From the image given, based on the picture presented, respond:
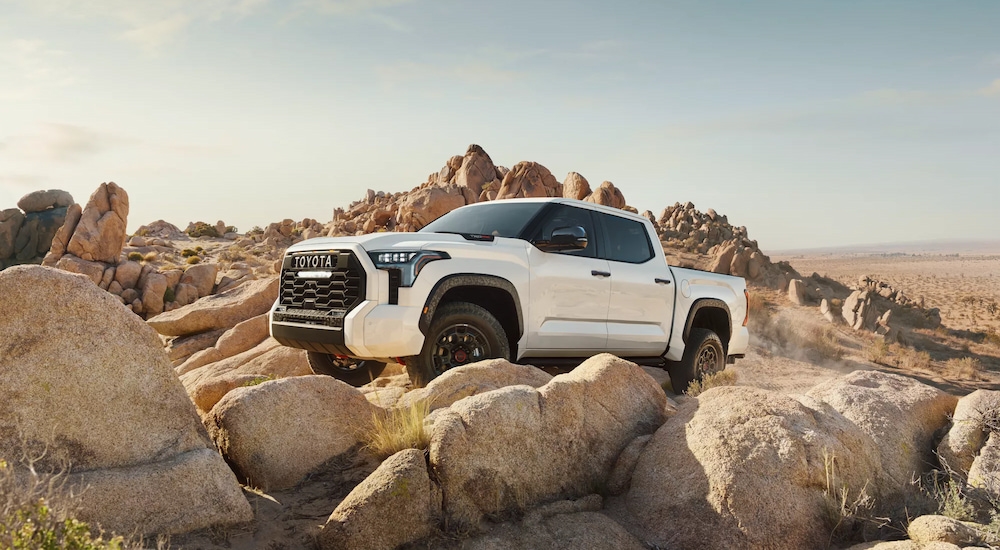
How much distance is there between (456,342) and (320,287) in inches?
55.8

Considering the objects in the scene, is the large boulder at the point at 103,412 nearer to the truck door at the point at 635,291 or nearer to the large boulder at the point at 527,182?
the truck door at the point at 635,291

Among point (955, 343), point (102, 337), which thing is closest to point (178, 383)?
point (102, 337)

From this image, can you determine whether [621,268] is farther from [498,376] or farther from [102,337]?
[102,337]

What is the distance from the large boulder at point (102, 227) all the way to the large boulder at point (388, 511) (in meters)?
33.5

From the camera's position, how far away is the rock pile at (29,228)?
50.4m

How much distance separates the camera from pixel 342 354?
682 centimetres

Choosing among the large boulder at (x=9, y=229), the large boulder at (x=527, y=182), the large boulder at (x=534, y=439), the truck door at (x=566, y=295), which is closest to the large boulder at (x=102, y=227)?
the large boulder at (x=527, y=182)

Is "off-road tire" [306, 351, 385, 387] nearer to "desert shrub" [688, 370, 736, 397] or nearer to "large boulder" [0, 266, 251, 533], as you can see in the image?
"large boulder" [0, 266, 251, 533]

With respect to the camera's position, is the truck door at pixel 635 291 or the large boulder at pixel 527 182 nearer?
the truck door at pixel 635 291

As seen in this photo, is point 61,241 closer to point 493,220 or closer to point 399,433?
point 493,220

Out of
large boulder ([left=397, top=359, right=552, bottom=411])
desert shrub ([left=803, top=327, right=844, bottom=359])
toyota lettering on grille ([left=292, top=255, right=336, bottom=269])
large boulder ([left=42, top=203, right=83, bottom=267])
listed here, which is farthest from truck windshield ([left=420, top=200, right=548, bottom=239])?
large boulder ([left=42, top=203, right=83, bottom=267])

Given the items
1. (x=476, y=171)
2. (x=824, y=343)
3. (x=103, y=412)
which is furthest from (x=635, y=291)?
(x=476, y=171)

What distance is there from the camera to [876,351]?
73.5 ft

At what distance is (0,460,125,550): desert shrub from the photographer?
2.96 metres
